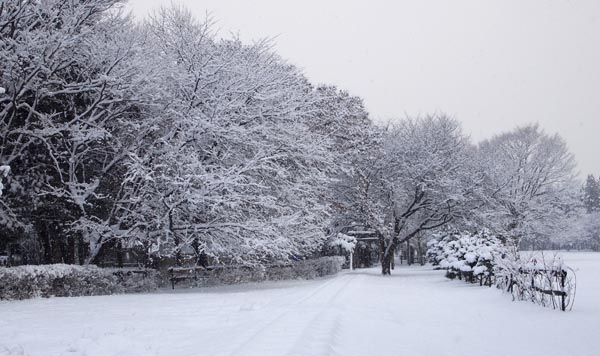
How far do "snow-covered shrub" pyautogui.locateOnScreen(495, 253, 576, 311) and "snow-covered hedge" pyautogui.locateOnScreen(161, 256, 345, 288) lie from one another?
946 centimetres

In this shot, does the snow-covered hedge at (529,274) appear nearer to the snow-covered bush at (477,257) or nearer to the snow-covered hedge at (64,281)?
the snow-covered bush at (477,257)

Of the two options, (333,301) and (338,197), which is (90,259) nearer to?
(333,301)

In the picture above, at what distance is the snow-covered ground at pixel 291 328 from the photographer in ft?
23.7

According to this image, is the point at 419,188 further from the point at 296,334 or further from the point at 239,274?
the point at 296,334

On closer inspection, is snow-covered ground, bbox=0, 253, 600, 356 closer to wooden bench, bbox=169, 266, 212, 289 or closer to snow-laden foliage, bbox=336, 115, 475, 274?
wooden bench, bbox=169, 266, 212, 289

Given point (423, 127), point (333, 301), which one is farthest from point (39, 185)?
point (423, 127)

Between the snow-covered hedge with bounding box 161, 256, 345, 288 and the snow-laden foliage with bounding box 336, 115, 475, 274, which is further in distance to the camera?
the snow-laden foliage with bounding box 336, 115, 475, 274

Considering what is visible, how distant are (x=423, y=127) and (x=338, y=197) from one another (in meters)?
8.04

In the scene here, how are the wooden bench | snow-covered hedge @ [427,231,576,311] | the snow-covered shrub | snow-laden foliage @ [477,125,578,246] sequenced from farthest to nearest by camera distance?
snow-laden foliage @ [477,125,578,246]
the wooden bench
snow-covered hedge @ [427,231,576,311]
the snow-covered shrub

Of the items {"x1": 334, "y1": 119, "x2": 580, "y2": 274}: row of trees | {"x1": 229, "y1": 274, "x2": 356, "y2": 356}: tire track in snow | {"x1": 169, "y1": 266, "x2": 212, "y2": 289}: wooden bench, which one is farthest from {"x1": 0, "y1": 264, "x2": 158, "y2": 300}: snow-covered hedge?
{"x1": 334, "y1": 119, "x2": 580, "y2": 274}: row of trees

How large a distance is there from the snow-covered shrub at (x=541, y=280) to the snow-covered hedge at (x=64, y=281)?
1269 cm

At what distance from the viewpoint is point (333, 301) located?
13.4 metres

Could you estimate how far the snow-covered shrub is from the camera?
11.4 m

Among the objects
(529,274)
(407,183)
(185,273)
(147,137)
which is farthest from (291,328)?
(407,183)
